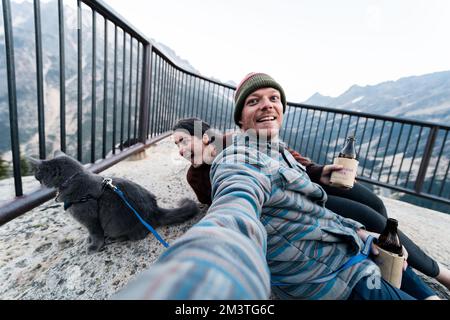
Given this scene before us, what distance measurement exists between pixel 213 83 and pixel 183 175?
3.63 meters

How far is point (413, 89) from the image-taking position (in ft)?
244

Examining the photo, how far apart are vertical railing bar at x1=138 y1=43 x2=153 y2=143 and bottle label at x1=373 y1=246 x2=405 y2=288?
3.39 meters

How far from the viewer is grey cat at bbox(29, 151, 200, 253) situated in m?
1.49

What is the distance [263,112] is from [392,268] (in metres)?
1.22

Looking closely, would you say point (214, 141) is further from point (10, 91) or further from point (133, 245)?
point (10, 91)

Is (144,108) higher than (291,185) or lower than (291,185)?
higher

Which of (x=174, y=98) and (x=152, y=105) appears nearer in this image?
(x=152, y=105)

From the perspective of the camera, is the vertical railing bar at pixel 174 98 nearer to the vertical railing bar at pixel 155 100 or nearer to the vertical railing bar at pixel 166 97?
the vertical railing bar at pixel 166 97

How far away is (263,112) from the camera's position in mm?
1486

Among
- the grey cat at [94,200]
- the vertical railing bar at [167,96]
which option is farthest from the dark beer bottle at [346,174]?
the vertical railing bar at [167,96]

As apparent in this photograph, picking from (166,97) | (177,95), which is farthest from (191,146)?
(177,95)

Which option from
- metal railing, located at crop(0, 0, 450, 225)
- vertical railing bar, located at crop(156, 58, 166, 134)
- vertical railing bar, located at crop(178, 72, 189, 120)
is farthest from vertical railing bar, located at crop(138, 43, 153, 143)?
vertical railing bar, located at crop(178, 72, 189, 120)

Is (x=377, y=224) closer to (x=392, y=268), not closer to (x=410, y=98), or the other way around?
(x=392, y=268)

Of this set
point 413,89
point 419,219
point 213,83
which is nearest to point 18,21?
point 213,83
